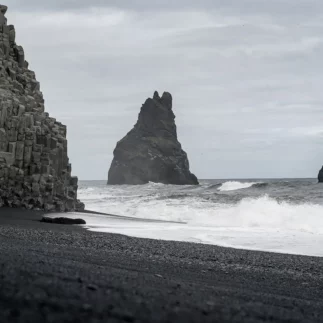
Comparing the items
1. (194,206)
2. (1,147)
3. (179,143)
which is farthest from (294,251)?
(179,143)

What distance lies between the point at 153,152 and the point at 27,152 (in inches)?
4019

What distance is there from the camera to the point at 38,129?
28.0 meters

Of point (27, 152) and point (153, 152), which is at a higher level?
point (153, 152)

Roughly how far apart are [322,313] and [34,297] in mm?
3601

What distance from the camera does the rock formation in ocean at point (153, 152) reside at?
414 feet

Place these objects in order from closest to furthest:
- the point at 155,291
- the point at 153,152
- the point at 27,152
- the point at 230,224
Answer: the point at 155,291, the point at 27,152, the point at 230,224, the point at 153,152

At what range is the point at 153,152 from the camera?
129 m

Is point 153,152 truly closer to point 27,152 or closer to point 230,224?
point 230,224

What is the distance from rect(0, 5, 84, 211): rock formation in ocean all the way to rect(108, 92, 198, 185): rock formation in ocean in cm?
9360

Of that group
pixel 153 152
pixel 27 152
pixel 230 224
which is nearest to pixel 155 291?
pixel 27 152

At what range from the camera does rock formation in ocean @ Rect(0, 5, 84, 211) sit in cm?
2630

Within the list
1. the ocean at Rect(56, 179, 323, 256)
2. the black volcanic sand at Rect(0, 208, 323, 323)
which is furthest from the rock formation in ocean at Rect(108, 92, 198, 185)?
the black volcanic sand at Rect(0, 208, 323, 323)

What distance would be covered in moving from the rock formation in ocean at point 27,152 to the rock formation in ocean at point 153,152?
3685 inches

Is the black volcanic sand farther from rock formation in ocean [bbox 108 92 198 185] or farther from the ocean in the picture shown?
rock formation in ocean [bbox 108 92 198 185]
